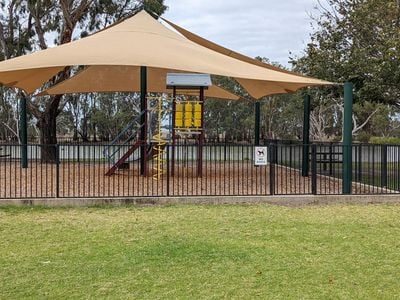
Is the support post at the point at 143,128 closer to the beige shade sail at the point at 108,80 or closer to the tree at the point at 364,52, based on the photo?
the beige shade sail at the point at 108,80

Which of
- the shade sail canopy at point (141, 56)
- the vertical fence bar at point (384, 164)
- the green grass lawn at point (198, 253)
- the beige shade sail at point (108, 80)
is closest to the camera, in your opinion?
the green grass lawn at point (198, 253)

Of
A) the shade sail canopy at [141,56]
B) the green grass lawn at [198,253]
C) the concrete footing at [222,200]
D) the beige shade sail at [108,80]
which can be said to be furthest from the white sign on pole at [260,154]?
the beige shade sail at [108,80]

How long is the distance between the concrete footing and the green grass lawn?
347 mm

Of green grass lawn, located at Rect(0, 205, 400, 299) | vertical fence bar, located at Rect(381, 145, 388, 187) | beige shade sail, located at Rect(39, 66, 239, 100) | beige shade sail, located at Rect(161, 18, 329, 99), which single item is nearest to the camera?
green grass lawn, located at Rect(0, 205, 400, 299)

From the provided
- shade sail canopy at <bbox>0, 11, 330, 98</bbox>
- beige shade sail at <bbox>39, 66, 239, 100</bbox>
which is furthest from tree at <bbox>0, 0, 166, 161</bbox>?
shade sail canopy at <bbox>0, 11, 330, 98</bbox>

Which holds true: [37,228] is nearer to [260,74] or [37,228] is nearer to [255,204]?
[255,204]

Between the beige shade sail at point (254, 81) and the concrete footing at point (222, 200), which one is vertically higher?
the beige shade sail at point (254, 81)

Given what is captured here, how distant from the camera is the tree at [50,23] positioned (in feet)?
70.2

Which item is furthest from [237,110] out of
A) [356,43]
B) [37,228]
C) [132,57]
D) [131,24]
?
[37,228]

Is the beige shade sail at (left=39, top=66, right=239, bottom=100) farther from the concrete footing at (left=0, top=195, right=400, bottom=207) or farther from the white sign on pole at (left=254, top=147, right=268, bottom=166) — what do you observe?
the concrete footing at (left=0, top=195, right=400, bottom=207)

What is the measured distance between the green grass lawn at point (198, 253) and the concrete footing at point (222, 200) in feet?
1.14

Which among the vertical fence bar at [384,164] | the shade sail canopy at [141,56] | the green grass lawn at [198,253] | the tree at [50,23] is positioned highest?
the tree at [50,23]

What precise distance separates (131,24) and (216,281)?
9550 mm

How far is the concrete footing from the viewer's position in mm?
8844
